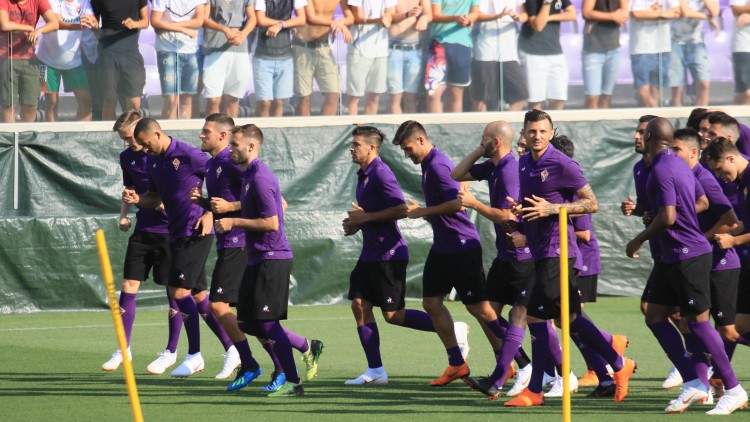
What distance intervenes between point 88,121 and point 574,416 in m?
11.3

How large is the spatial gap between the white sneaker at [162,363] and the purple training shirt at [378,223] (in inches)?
88.6

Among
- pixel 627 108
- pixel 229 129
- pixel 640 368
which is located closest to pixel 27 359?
pixel 229 129

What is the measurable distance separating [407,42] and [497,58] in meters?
1.36

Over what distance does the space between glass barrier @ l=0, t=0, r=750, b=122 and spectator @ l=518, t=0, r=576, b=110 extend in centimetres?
2

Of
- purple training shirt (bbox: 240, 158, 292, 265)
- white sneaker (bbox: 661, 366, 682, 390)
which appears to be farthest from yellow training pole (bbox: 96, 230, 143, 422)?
white sneaker (bbox: 661, 366, 682, 390)

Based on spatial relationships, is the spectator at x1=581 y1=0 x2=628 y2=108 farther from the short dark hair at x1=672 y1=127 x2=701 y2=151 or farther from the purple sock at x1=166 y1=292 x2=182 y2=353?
the short dark hair at x1=672 y1=127 x2=701 y2=151

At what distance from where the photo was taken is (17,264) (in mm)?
16656

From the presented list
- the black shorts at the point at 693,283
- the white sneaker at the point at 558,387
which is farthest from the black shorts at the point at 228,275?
the black shorts at the point at 693,283

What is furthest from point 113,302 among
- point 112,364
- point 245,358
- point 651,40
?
point 651,40

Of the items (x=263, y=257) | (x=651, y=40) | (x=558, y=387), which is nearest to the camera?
(x=263, y=257)

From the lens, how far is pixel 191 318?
37.1 ft

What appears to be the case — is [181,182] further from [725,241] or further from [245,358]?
[725,241]

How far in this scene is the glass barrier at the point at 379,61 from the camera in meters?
17.9

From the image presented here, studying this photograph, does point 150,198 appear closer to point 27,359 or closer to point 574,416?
point 27,359
